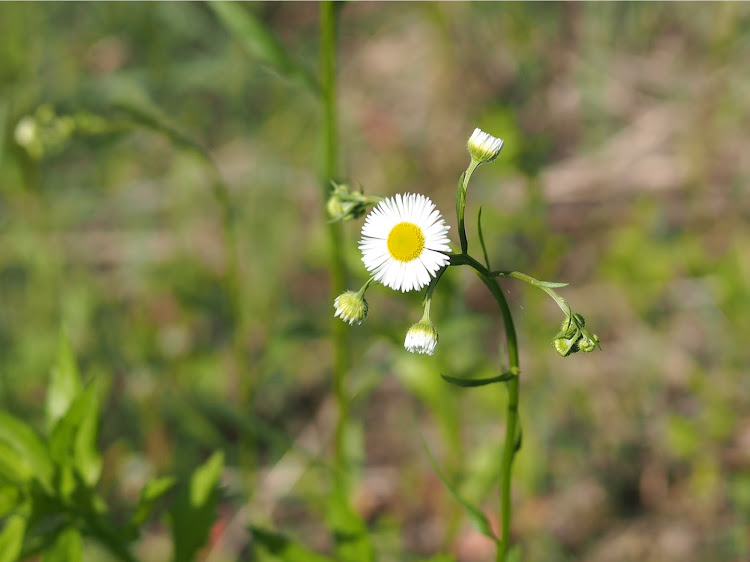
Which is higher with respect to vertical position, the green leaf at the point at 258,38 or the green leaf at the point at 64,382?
the green leaf at the point at 258,38

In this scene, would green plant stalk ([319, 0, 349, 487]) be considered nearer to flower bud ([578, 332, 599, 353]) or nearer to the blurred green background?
the blurred green background

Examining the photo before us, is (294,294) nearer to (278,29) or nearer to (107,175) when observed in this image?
(107,175)

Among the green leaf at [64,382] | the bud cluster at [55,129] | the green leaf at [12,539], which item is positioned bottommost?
the green leaf at [12,539]

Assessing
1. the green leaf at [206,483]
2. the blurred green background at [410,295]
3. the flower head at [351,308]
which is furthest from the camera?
the blurred green background at [410,295]

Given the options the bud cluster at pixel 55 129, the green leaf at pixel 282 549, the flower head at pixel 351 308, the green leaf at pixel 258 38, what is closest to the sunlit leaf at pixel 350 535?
the green leaf at pixel 282 549

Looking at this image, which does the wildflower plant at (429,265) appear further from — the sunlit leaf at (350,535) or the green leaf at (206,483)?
the green leaf at (206,483)

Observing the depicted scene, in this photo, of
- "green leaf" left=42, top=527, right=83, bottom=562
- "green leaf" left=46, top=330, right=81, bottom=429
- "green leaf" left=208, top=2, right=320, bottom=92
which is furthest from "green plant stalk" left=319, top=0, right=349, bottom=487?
"green leaf" left=42, top=527, right=83, bottom=562

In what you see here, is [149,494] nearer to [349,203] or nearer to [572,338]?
[349,203]
